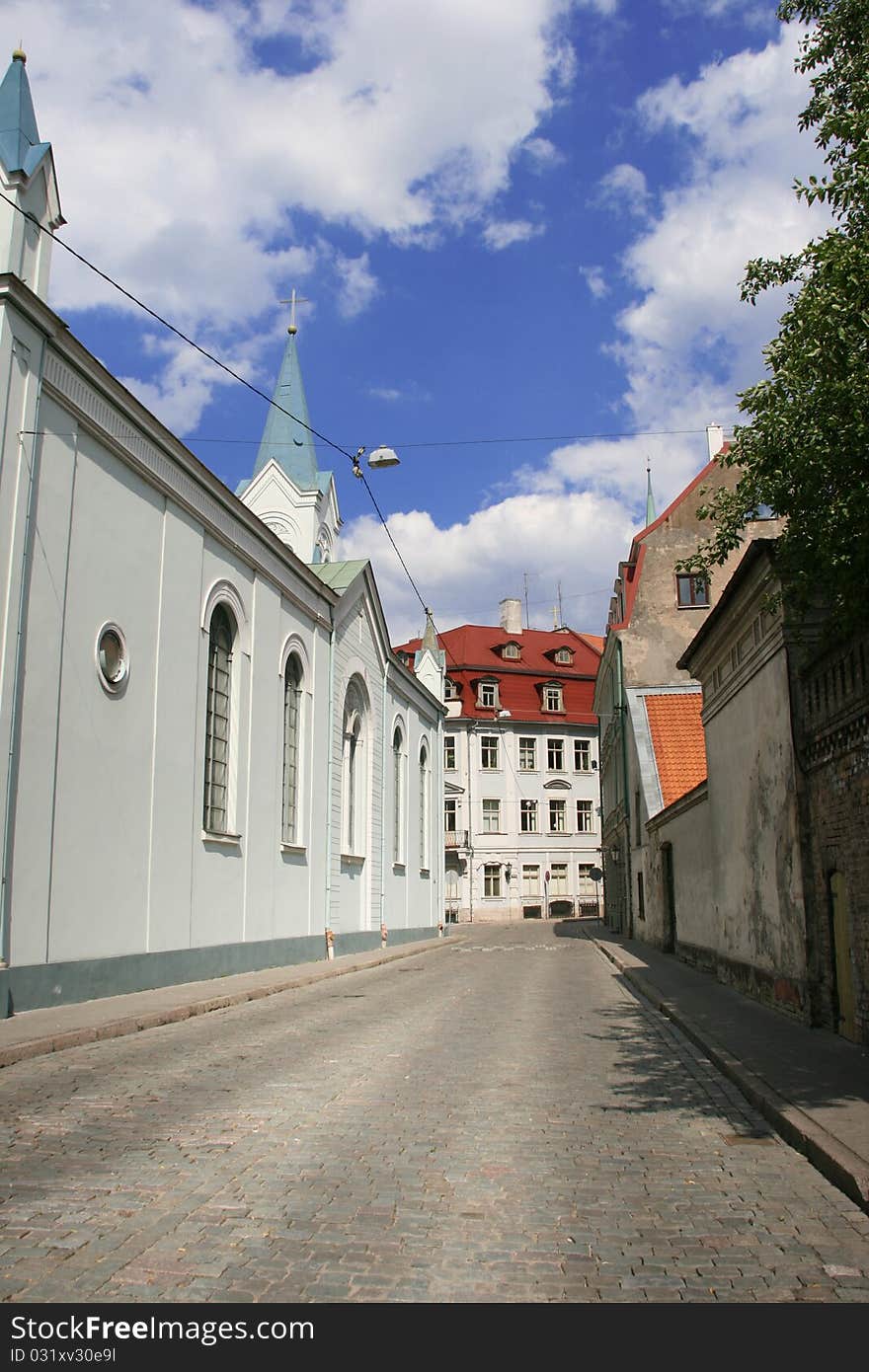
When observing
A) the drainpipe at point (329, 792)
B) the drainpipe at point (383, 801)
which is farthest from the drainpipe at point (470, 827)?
the drainpipe at point (329, 792)

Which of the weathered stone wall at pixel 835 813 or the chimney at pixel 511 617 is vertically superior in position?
the chimney at pixel 511 617

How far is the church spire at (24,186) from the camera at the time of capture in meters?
13.1

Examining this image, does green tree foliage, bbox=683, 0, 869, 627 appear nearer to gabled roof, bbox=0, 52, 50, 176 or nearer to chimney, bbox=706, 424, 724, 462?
gabled roof, bbox=0, 52, 50, 176

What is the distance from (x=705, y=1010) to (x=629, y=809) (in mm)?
20888

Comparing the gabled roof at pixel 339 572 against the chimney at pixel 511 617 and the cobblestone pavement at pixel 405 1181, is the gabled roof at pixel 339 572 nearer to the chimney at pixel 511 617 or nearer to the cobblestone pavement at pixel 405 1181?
the cobblestone pavement at pixel 405 1181

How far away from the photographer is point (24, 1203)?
503 centimetres

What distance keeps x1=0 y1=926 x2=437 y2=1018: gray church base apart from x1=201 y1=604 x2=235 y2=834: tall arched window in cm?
231

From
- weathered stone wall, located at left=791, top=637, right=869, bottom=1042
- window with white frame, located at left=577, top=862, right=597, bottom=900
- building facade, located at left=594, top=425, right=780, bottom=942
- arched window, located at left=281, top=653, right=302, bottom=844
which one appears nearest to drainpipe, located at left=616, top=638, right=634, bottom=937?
building facade, located at left=594, top=425, right=780, bottom=942

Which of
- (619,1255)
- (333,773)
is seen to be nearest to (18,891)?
(619,1255)

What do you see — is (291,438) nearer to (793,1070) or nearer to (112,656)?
(112,656)

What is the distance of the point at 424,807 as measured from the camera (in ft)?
125

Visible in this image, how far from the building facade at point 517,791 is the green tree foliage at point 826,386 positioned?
156 ft

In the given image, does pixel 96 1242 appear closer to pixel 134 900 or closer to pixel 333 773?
pixel 134 900

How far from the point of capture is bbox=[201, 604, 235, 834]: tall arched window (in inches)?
732
